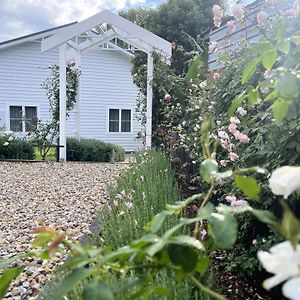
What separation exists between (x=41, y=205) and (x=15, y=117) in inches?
410

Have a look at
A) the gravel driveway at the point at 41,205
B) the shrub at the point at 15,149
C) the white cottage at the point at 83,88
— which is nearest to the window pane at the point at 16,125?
the white cottage at the point at 83,88

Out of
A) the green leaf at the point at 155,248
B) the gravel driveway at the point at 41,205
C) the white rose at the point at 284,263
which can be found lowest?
the gravel driveway at the point at 41,205

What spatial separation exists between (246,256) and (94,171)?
20.6ft

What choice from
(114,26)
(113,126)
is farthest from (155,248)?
(113,126)

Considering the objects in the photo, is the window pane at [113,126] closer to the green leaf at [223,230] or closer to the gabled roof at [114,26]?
the gabled roof at [114,26]

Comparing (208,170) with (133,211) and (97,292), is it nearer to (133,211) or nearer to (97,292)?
(97,292)

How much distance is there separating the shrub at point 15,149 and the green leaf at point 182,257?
35.0ft

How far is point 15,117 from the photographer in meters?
14.8

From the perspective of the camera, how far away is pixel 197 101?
15.9ft

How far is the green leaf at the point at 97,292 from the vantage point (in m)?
0.46

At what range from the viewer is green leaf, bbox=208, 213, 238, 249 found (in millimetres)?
489

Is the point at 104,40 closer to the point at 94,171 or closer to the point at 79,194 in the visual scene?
the point at 94,171

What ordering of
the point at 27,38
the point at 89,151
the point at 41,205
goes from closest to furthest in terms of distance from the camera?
the point at 41,205, the point at 89,151, the point at 27,38

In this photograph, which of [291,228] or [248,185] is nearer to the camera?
[291,228]
